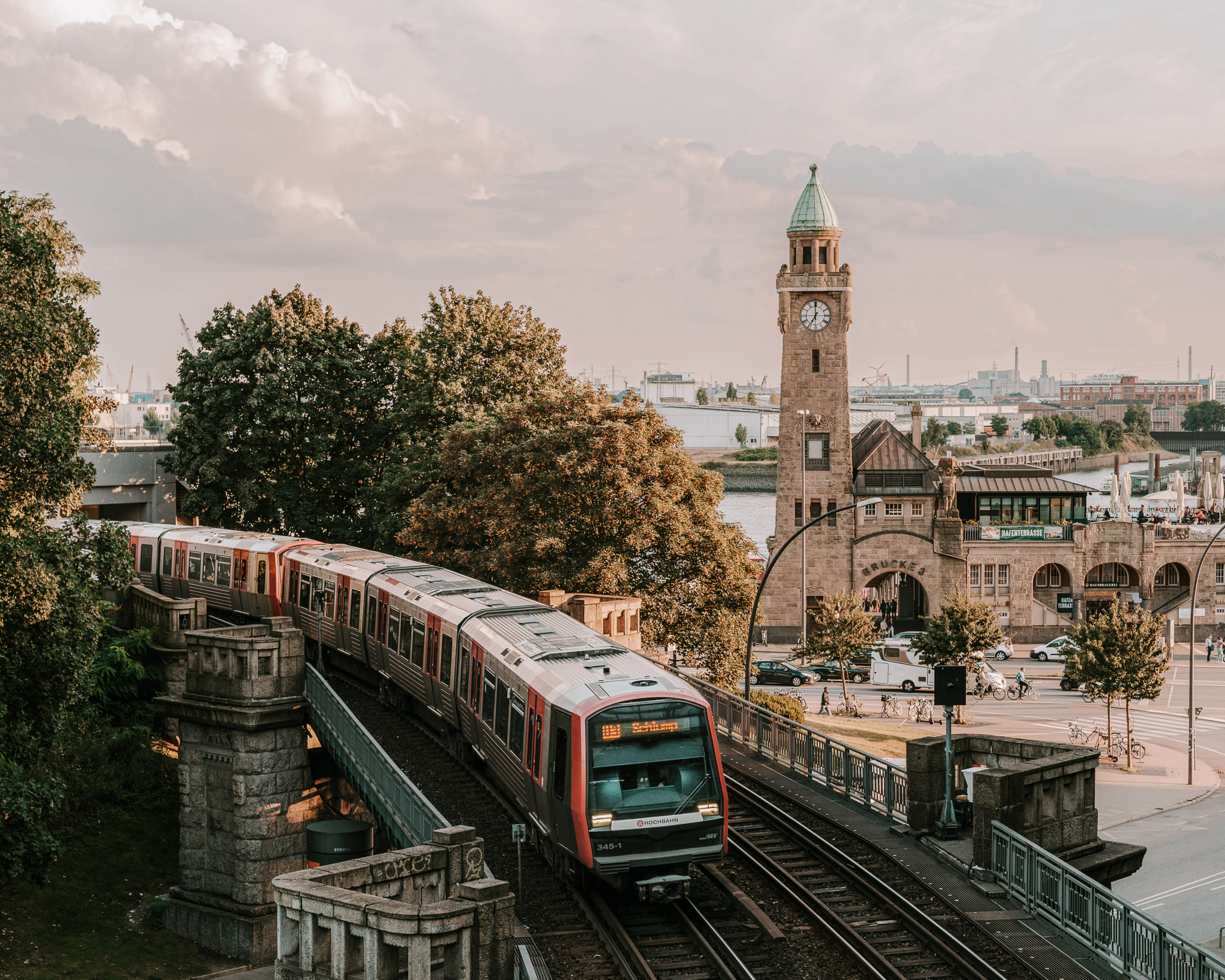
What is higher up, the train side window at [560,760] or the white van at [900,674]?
the train side window at [560,760]

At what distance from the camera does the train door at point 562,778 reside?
54.2ft

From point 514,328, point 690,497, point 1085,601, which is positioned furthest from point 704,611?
point 1085,601

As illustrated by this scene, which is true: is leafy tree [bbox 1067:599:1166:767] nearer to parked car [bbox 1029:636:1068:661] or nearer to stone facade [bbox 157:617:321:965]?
parked car [bbox 1029:636:1068:661]

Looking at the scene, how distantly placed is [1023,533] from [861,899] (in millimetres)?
59247

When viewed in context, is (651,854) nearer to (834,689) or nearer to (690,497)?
(690,497)

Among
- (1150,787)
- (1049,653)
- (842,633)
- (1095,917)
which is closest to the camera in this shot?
(1095,917)

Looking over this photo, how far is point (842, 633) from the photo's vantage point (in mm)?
54625

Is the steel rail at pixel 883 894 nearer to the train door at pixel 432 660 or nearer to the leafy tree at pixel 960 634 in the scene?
the train door at pixel 432 660

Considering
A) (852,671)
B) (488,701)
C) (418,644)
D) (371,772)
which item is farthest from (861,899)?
(852,671)

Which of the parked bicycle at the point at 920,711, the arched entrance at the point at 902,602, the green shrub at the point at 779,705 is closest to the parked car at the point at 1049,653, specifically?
the arched entrance at the point at 902,602

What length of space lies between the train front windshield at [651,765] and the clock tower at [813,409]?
54.2 meters

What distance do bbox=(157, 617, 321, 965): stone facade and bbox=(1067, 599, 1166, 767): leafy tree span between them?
3177 centimetres

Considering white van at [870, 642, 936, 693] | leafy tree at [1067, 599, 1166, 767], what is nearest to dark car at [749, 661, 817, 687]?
white van at [870, 642, 936, 693]

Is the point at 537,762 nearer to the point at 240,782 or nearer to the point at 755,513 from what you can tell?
the point at 240,782
